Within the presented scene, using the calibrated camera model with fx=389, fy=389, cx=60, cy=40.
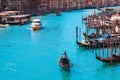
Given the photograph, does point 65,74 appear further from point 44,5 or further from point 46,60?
point 44,5

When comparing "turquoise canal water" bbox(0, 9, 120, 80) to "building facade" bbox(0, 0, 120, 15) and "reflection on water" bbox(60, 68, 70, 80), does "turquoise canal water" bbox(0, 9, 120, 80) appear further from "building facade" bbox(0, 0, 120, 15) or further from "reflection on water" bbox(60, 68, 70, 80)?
"building facade" bbox(0, 0, 120, 15)

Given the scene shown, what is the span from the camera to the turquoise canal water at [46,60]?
2009 cm

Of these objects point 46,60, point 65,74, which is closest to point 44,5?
point 46,60

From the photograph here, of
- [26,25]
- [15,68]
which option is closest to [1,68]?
[15,68]

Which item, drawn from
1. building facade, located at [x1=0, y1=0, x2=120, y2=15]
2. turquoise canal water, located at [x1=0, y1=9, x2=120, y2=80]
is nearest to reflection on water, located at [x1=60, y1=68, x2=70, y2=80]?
turquoise canal water, located at [x1=0, y1=9, x2=120, y2=80]

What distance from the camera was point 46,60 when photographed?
23516 millimetres

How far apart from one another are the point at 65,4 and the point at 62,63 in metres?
58.5

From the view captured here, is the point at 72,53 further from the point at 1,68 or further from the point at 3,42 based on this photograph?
the point at 3,42

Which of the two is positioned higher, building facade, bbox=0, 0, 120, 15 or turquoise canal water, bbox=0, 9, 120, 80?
building facade, bbox=0, 0, 120, 15

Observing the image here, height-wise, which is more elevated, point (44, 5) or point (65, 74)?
point (44, 5)

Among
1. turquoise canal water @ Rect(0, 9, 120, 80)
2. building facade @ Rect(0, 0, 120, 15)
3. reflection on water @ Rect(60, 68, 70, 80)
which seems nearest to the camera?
reflection on water @ Rect(60, 68, 70, 80)

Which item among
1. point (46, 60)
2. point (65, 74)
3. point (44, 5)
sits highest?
point (44, 5)

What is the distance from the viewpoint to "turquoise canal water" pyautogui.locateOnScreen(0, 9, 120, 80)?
20094 millimetres

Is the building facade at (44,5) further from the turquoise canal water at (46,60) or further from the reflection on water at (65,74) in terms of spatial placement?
the reflection on water at (65,74)
